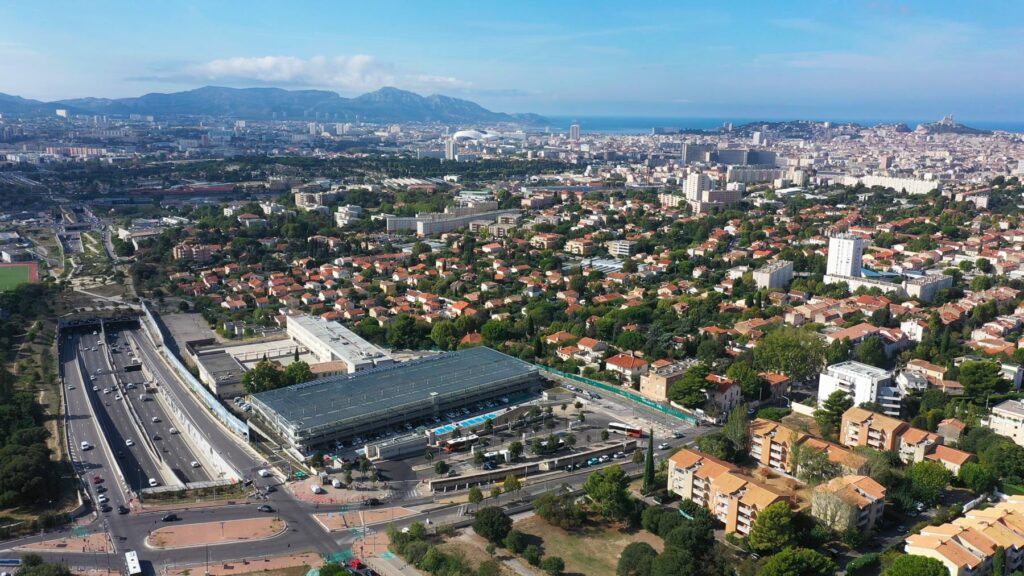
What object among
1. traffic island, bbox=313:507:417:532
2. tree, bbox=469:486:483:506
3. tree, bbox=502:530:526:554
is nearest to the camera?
tree, bbox=502:530:526:554

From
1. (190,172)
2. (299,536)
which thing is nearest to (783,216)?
(299,536)

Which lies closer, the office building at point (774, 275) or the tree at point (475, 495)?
the tree at point (475, 495)

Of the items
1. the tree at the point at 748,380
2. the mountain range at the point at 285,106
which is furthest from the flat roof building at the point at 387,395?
the mountain range at the point at 285,106

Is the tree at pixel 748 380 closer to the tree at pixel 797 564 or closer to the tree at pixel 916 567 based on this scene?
the tree at pixel 797 564

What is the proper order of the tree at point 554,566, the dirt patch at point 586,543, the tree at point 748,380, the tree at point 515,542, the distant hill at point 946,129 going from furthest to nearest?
1. the distant hill at point 946,129
2. the tree at point 748,380
3. the tree at point 515,542
4. the dirt patch at point 586,543
5. the tree at point 554,566

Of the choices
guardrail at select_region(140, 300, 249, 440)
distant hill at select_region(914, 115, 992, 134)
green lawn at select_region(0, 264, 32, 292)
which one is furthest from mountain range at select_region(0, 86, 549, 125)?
guardrail at select_region(140, 300, 249, 440)

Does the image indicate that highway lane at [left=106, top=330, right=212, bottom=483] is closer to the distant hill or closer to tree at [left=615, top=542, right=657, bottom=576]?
tree at [left=615, top=542, right=657, bottom=576]
